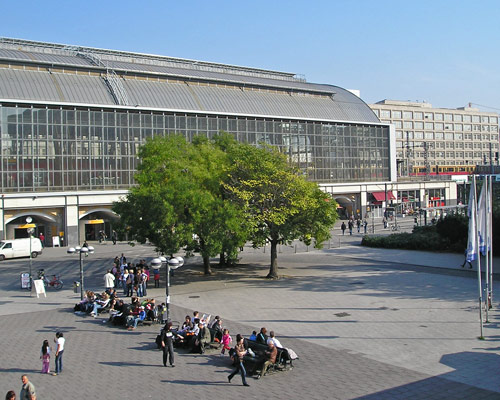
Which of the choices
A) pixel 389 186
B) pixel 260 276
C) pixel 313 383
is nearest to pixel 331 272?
pixel 260 276

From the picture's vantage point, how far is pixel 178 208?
28.9 meters

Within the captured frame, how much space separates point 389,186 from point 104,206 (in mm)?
46817

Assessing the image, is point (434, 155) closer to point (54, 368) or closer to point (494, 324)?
point (494, 324)

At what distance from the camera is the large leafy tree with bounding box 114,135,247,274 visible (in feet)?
92.5

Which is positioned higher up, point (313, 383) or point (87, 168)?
point (87, 168)

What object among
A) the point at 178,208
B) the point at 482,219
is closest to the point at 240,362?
the point at 482,219

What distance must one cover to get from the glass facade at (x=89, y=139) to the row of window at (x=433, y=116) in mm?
58124

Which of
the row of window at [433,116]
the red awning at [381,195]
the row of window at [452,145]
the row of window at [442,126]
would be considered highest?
the row of window at [433,116]

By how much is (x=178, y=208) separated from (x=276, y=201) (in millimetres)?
6039

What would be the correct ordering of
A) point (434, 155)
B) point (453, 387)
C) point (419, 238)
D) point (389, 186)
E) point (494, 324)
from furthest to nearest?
point (434, 155) → point (389, 186) → point (419, 238) → point (494, 324) → point (453, 387)

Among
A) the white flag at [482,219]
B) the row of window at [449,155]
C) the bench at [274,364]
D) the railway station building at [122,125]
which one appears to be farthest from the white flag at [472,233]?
the row of window at [449,155]

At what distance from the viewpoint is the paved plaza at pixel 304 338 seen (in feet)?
44.8

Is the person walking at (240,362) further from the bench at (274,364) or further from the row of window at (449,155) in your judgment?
the row of window at (449,155)

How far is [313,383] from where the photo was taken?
13867 mm
